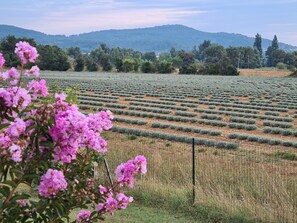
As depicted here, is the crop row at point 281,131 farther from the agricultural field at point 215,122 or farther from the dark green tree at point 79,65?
the dark green tree at point 79,65

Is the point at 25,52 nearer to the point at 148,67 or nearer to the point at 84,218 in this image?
the point at 84,218

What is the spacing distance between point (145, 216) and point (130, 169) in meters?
5.65

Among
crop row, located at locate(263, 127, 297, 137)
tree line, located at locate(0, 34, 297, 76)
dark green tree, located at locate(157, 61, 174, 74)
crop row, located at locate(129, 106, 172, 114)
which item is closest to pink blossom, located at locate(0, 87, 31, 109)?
crop row, located at locate(263, 127, 297, 137)

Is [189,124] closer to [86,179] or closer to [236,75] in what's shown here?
[86,179]

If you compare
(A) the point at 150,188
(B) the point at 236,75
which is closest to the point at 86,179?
(A) the point at 150,188

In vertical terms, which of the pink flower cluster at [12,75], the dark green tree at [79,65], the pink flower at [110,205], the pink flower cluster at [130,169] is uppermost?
the pink flower cluster at [12,75]

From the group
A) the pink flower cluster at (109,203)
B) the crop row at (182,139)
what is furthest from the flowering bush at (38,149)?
the crop row at (182,139)

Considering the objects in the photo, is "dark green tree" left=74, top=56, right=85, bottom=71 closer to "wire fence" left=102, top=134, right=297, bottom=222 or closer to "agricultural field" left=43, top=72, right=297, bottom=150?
"agricultural field" left=43, top=72, right=297, bottom=150

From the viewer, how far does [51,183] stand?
9.91ft

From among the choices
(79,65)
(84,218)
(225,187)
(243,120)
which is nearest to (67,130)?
(84,218)

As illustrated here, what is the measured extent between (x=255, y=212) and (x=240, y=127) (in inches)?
840

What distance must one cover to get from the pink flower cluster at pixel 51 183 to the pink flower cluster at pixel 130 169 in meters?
0.62

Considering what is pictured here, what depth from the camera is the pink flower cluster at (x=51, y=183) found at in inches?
118

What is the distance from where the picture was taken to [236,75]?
360 ft
